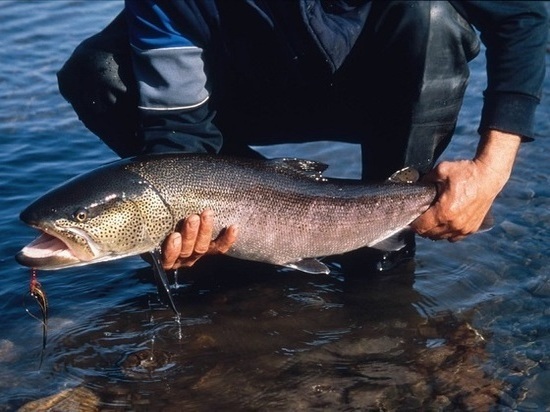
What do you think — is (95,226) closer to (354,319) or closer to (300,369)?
(300,369)

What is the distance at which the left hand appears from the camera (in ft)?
12.9

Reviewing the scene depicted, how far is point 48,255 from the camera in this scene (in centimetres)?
378

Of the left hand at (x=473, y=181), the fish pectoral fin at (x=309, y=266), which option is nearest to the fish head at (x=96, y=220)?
the fish pectoral fin at (x=309, y=266)

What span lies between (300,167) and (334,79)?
499 millimetres

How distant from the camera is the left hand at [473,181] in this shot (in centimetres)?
394

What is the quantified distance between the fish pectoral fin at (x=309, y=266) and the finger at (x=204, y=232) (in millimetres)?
510

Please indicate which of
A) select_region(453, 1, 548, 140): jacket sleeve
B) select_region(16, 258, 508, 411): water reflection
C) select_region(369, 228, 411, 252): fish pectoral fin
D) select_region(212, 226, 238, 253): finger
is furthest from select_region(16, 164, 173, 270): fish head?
select_region(453, 1, 548, 140): jacket sleeve

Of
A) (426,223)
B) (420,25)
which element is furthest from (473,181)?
(420,25)

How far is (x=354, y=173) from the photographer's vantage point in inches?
248

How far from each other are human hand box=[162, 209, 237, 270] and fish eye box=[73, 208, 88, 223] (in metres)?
0.39

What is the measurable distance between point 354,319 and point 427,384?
70cm

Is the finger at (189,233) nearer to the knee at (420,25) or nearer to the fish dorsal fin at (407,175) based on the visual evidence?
the fish dorsal fin at (407,175)

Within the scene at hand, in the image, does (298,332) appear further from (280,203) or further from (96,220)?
(96,220)

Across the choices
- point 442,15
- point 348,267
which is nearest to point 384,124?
point 442,15
